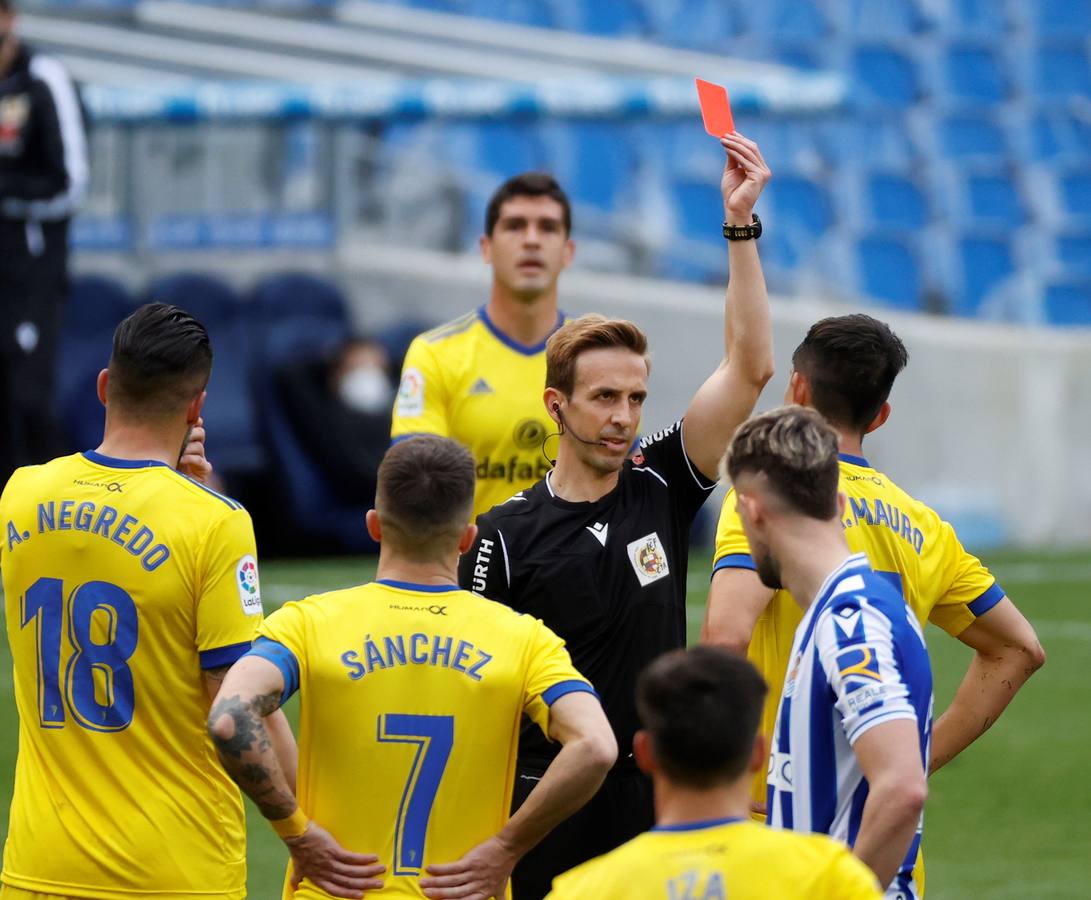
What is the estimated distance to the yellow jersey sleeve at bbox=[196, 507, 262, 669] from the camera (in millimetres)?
3680

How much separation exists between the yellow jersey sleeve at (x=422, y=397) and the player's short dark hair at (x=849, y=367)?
7.30 feet

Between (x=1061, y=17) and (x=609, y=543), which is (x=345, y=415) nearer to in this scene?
(x=609, y=543)

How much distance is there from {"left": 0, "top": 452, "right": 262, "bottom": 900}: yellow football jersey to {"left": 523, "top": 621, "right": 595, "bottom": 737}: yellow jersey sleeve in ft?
2.10

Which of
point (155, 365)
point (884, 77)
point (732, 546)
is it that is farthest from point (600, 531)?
point (884, 77)

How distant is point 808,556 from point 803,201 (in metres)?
16.1

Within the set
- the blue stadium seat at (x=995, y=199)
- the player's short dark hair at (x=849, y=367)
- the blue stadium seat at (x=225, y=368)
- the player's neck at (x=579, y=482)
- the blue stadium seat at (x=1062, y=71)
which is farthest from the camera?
the blue stadium seat at (x=1062, y=71)

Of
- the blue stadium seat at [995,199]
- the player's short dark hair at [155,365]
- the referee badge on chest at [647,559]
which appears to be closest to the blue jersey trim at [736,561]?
the referee badge on chest at [647,559]

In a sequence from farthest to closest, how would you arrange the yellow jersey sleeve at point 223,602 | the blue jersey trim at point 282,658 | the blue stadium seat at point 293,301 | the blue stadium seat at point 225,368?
the blue stadium seat at point 293,301, the blue stadium seat at point 225,368, the yellow jersey sleeve at point 223,602, the blue jersey trim at point 282,658

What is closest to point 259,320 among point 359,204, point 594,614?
point 359,204

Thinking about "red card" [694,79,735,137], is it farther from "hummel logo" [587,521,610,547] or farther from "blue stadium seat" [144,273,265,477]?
"blue stadium seat" [144,273,265,477]

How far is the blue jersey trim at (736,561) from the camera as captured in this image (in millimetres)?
3988

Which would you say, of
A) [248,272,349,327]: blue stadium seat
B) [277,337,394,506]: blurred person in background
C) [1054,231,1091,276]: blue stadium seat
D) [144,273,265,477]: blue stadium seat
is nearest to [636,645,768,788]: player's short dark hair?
[277,337,394,506]: blurred person in background

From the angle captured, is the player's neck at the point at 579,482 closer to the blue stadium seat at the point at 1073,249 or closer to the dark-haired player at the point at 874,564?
the dark-haired player at the point at 874,564

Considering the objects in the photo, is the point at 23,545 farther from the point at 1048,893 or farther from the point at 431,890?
the point at 1048,893
